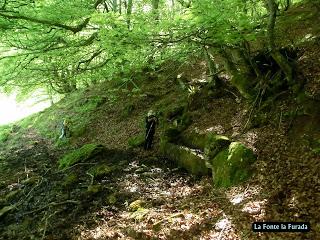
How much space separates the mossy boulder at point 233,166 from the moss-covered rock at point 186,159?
83 cm

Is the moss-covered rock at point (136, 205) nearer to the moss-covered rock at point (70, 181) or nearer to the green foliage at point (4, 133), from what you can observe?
the moss-covered rock at point (70, 181)

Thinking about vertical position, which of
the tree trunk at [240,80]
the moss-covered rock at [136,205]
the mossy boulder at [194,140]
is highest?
the tree trunk at [240,80]

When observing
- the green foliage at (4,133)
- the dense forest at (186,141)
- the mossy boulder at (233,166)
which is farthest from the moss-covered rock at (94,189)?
the green foliage at (4,133)

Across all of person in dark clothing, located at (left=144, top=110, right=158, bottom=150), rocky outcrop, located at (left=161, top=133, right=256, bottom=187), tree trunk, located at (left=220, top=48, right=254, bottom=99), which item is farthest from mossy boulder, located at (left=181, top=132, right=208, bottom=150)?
tree trunk, located at (left=220, top=48, right=254, bottom=99)

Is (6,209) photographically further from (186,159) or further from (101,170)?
(186,159)

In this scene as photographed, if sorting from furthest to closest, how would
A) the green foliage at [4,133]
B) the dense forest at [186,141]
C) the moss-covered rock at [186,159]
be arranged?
the green foliage at [4,133]
the moss-covered rock at [186,159]
the dense forest at [186,141]

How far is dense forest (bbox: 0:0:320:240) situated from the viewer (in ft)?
23.2

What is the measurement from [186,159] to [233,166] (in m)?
2.36

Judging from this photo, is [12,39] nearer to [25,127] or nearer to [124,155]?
[124,155]

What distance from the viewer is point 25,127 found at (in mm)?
24562

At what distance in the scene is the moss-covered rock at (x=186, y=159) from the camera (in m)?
9.77

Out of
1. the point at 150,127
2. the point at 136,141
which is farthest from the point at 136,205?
the point at 136,141

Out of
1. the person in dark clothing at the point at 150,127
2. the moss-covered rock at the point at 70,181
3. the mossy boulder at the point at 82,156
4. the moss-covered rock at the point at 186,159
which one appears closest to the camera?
the moss-covered rock at the point at 186,159

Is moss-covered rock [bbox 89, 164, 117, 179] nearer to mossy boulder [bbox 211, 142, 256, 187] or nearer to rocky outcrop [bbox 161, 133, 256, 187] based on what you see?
rocky outcrop [bbox 161, 133, 256, 187]
